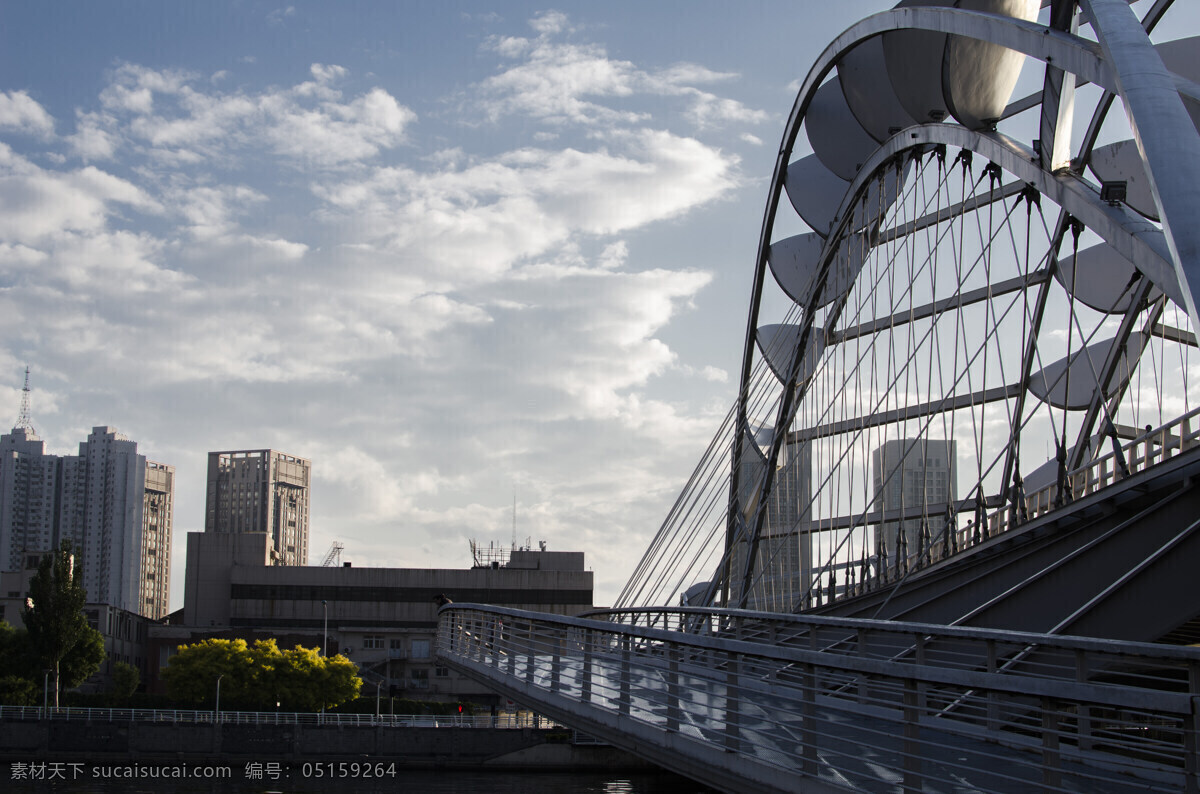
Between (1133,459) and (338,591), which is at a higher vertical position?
(1133,459)

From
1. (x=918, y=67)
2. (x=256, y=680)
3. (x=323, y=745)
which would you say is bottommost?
(x=323, y=745)

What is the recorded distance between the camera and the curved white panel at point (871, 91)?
29391 millimetres

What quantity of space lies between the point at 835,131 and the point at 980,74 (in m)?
11.9

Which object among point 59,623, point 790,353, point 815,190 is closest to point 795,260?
point 815,190

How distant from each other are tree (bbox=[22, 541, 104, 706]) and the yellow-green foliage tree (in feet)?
14.0

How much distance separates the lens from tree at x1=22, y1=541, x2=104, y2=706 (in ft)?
185

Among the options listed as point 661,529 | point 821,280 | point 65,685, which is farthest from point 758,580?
point 65,685

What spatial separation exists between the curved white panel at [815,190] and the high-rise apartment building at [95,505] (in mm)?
166744

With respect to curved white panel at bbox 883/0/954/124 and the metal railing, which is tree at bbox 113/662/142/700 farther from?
the metal railing

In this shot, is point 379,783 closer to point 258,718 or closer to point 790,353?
point 258,718

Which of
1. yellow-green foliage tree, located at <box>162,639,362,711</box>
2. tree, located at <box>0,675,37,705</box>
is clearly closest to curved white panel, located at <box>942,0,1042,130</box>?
yellow-green foliage tree, located at <box>162,639,362,711</box>

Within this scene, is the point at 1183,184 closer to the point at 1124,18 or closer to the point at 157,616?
the point at 1124,18

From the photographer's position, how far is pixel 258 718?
175 feet

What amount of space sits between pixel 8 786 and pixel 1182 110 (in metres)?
40.3
